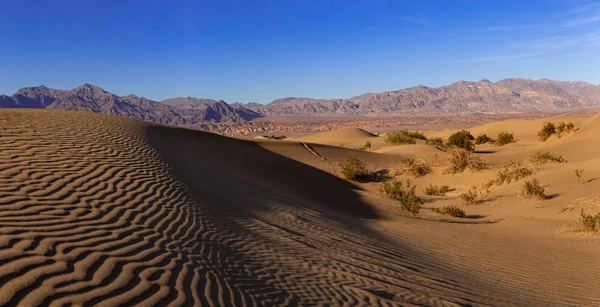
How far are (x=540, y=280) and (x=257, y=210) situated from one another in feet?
17.2

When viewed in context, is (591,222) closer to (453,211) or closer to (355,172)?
(453,211)

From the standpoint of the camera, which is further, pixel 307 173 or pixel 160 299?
pixel 307 173

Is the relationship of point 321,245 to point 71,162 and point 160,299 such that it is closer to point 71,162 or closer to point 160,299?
point 160,299

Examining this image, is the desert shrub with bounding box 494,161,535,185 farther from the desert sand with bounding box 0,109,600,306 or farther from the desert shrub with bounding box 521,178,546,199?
the desert shrub with bounding box 521,178,546,199

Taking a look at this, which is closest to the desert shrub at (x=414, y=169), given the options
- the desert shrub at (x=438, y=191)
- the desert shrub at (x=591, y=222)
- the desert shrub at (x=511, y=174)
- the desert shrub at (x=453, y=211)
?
the desert shrub at (x=438, y=191)

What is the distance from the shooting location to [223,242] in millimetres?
5492

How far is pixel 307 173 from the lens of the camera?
18172mm

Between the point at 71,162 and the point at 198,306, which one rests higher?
the point at 71,162

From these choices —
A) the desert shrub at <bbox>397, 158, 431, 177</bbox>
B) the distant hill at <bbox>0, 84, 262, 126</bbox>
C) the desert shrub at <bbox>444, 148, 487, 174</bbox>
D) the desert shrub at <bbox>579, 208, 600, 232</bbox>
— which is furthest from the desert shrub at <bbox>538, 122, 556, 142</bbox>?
the distant hill at <bbox>0, 84, 262, 126</bbox>

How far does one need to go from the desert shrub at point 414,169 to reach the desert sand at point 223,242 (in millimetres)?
7156

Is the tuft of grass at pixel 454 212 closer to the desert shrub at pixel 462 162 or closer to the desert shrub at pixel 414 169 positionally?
the desert shrub at pixel 462 162

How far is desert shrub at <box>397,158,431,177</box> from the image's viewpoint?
66.1 ft

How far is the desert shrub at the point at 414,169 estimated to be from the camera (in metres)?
20.2

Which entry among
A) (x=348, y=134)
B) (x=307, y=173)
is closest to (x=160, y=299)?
(x=307, y=173)
